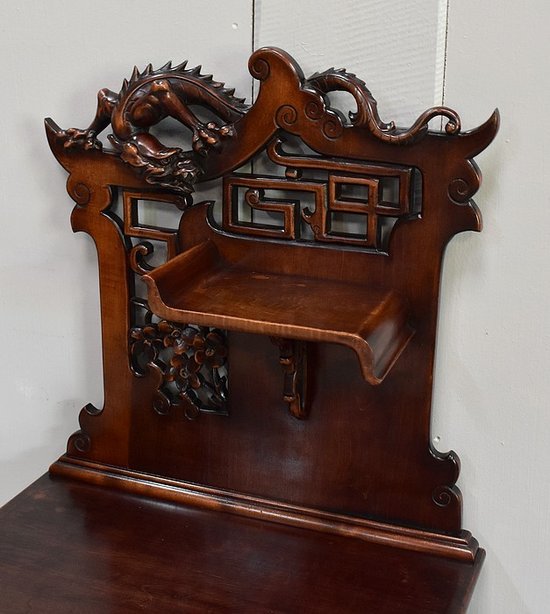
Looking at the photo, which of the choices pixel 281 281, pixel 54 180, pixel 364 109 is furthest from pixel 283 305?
pixel 54 180

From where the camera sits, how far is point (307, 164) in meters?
1.04

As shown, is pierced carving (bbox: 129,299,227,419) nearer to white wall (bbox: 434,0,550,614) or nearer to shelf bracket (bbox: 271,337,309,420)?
shelf bracket (bbox: 271,337,309,420)

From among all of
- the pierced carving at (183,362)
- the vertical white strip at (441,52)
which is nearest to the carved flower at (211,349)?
the pierced carving at (183,362)

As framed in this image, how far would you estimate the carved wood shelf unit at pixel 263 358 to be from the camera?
3.27 feet

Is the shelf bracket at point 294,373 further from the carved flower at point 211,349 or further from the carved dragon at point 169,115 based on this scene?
the carved dragon at point 169,115

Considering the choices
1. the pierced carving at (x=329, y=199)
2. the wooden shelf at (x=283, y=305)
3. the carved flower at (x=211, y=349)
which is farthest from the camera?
the carved flower at (x=211, y=349)

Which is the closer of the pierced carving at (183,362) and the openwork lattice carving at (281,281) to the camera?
the openwork lattice carving at (281,281)

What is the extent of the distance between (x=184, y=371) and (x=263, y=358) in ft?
0.32

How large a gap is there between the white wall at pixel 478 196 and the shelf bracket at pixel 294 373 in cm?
15

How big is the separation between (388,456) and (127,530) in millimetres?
314

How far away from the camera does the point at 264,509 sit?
3.75ft

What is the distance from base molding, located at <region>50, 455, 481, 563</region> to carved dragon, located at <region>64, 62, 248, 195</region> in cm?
37

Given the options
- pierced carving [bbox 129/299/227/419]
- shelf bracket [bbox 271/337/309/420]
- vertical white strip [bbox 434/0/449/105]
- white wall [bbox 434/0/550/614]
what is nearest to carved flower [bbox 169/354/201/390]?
pierced carving [bbox 129/299/227/419]

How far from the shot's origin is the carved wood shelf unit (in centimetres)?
100
